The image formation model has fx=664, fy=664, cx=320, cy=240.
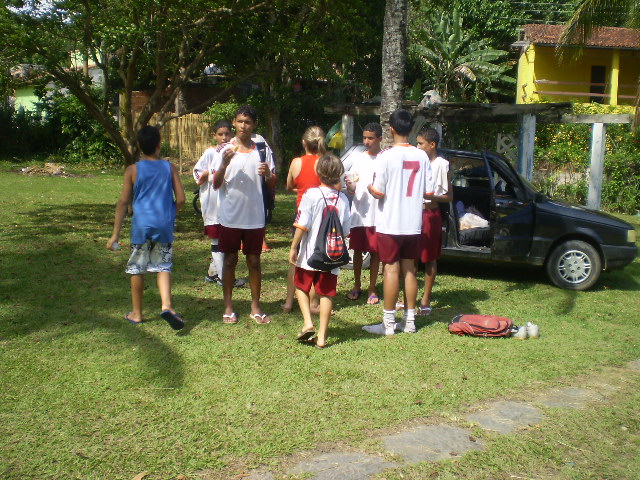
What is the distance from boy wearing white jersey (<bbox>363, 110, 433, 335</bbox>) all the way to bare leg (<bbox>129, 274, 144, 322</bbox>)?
7.41 feet

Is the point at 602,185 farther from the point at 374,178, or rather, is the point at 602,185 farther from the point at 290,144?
the point at 374,178

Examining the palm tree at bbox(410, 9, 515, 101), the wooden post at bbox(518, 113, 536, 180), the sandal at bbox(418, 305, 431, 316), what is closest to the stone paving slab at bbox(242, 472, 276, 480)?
the sandal at bbox(418, 305, 431, 316)

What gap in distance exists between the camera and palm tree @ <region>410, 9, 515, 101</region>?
29.1 meters

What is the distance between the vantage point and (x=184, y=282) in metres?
8.26

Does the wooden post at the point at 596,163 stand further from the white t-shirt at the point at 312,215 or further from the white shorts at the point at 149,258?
the white shorts at the point at 149,258

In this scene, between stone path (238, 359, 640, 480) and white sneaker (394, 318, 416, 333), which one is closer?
stone path (238, 359, 640, 480)

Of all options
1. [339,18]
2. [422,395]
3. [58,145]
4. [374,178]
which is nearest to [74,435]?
[422,395]

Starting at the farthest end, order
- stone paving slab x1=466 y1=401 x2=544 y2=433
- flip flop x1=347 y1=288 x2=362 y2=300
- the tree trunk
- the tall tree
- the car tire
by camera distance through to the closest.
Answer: the tall tree
the tree trunk
the car tire
flip flop x1=347 y1=288 x2=362 y2=300
stone paving slab x1=466 y1=401 x2=544 y2=433

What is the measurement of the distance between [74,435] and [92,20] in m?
8.43

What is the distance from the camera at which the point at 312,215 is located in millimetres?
5844

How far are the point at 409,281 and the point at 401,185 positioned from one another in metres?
0.95

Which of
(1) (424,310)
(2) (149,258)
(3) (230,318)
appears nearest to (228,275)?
(3) (230,318)

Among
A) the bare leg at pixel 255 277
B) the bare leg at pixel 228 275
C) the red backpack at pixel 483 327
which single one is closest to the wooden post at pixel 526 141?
the red backpack at pixel 483 327

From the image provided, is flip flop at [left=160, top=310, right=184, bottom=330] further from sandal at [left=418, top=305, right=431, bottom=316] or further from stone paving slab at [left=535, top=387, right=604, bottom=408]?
stone paving slab at [left=535, top=387, right=604, bottom=408]
